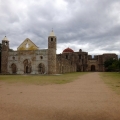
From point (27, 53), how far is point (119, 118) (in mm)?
26181

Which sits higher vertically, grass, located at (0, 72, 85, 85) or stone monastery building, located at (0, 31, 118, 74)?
stone monastery building, located at (0, 31, 118, 74)

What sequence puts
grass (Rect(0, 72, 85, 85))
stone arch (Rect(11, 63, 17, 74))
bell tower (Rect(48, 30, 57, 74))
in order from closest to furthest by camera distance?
1. grass (Rect(0, 72, 85, 85))
2. bell tower (Rect(48, 30, 57, 74))
3. stone arch (Rect(11, 63, 17, 74))

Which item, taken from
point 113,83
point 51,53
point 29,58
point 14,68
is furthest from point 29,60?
point 113,83

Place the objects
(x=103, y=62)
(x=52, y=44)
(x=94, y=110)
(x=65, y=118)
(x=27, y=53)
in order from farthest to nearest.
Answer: (x=103, y=62) → (x=27, y=53) → (x=52, y=44) → (x=94, y=110) → (x=65, y=118)

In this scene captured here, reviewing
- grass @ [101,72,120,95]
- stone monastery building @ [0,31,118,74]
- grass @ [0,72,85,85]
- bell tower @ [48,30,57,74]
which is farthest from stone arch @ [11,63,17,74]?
grass @ [101,72,120,95]

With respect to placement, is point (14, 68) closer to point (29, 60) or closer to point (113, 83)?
point (29, 60)

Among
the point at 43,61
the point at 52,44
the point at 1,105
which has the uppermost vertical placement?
the point at 52,44

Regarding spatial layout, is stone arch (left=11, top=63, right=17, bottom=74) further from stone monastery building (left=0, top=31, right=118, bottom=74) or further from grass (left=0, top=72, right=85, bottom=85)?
grass (left=0, top=72, right=85, bottom=85)

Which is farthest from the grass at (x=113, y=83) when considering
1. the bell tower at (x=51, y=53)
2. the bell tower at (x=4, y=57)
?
the bell tower at (x=4, y=57)

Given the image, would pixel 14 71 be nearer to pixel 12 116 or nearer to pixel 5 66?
pixel 5 66

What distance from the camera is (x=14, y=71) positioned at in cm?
3112

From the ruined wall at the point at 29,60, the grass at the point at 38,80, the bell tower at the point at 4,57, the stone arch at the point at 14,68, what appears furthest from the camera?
the stone arch at the point at 14,68

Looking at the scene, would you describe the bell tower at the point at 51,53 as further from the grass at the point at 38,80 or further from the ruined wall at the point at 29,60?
the grass at the point at 38,80

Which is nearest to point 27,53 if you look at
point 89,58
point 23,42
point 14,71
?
point 23,42
